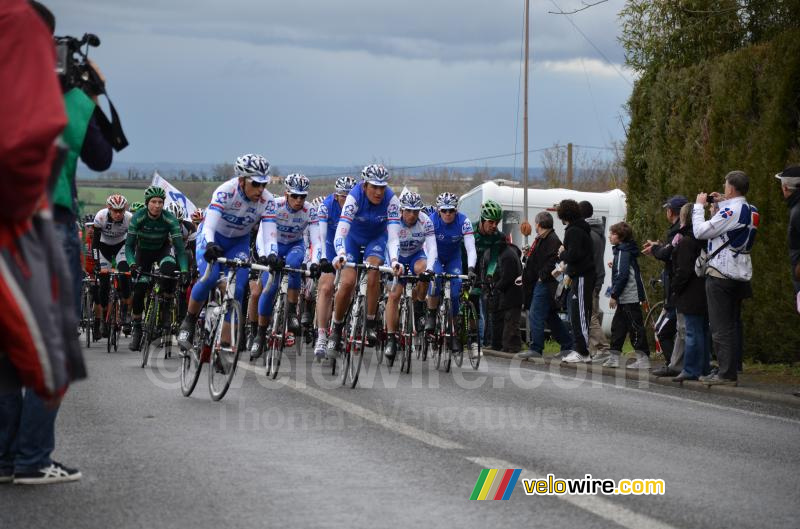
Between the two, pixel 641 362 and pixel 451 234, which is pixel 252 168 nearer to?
pixel 451 234

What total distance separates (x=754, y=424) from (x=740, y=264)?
9.71 feet

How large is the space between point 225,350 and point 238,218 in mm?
1924

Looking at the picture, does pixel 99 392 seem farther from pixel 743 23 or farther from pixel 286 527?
pixel 743 23

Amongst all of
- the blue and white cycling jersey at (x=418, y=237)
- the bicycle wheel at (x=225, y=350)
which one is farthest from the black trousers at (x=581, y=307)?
the bicycle wheel at (x=225, y=350)

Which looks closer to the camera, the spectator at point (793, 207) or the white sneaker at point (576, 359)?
the spectator at point (793, 207)

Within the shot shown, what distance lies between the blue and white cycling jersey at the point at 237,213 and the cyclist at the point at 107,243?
625 centimetres

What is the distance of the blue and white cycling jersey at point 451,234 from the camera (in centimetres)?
1627

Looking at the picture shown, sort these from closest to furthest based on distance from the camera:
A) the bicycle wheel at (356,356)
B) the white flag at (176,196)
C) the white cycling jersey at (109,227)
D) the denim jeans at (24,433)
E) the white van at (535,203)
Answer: the denim jeans at (24,433) < the bicycle wheel at (356,356) < the white cycling jersey at (109,227) < the white flag at (176,196) < the white van at (535,203)

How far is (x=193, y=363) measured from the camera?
11398 mm

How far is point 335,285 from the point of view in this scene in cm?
1407

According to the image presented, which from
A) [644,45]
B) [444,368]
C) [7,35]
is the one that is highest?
[644,45]

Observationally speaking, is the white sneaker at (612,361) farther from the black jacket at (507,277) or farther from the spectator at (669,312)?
the black jacket at (507,277)

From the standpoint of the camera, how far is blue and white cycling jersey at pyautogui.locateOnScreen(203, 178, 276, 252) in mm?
12277

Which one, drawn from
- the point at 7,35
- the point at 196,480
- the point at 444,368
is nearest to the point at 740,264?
the point at 444,368
